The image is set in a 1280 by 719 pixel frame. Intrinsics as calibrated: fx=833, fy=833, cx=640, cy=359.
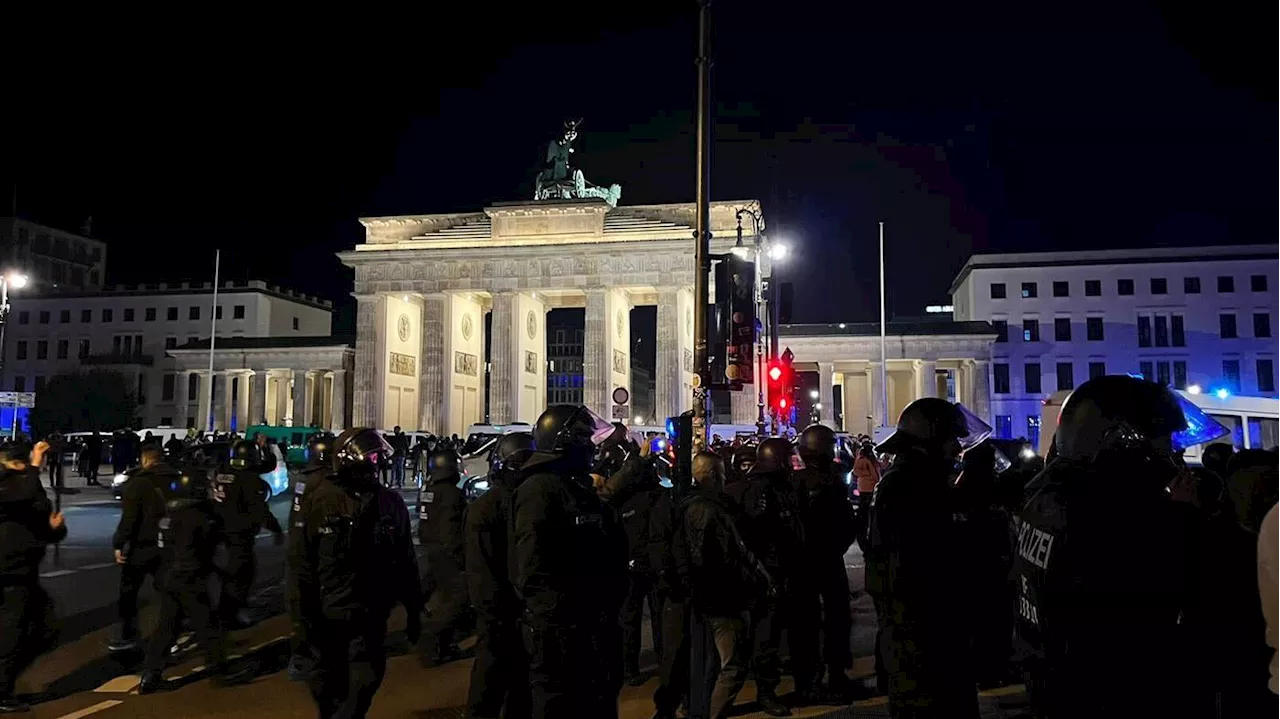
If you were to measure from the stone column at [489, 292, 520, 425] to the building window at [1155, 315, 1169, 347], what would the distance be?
44.0m

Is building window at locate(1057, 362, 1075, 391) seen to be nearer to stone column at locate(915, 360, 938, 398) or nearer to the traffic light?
stone column at locate(915, 360, 938, 398)

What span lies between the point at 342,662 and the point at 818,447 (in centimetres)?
446

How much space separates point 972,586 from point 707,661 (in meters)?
2.51

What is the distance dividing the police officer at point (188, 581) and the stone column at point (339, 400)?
55.9 meters

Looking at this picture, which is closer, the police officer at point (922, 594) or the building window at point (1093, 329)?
the police officer at point (922, 594)

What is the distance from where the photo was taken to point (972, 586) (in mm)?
3578

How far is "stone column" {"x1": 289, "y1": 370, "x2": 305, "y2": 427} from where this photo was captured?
61.3m

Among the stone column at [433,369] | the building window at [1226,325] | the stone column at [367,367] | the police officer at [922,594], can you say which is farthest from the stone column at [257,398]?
the building window at [1226,325]

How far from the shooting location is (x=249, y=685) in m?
6.83

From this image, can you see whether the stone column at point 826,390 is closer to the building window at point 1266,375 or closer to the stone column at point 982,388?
the stone column at point 982,388

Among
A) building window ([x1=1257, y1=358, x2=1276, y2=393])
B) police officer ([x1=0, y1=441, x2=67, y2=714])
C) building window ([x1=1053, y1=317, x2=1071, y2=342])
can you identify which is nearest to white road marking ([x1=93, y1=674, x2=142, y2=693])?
police officer ([x1=0, y1=441, x2=67, y2=714])

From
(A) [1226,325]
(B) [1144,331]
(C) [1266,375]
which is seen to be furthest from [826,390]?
(C) [1266,375]

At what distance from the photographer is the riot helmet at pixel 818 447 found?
7523 millimetres

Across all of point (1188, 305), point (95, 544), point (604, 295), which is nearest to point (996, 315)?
point (1188, 305)
